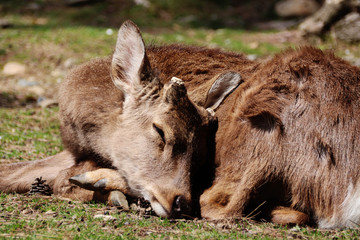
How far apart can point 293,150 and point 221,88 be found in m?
0.95

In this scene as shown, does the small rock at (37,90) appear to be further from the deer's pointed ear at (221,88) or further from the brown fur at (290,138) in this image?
the deer's pointed ear at (221,88)

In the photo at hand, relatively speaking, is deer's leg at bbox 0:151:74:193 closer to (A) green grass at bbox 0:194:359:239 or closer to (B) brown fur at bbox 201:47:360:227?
(A) green grass at bbox 0:194:359:239

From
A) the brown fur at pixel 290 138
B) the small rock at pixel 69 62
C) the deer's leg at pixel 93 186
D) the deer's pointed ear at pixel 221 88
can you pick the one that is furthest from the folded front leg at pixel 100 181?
the small rock at pixel 69 62

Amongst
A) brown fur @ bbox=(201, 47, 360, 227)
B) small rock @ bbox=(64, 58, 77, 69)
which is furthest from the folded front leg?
small rock @ bbox=(64, 58, 77, 69)

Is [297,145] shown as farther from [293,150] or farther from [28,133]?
[28,133]

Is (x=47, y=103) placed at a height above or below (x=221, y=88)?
below

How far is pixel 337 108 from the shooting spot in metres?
4.09

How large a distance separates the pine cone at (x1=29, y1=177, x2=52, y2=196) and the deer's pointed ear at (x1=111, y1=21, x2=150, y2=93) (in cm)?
125

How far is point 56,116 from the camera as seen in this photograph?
759 cm

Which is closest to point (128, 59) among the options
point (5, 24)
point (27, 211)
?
point (27, 211)

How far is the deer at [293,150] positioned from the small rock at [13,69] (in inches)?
233

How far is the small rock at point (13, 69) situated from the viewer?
31.4ft

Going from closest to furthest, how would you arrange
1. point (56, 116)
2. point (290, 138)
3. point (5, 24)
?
point (290, 138), point (56, 116), point (5, 24)

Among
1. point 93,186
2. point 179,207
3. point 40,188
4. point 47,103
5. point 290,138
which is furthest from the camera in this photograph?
point 47,103
